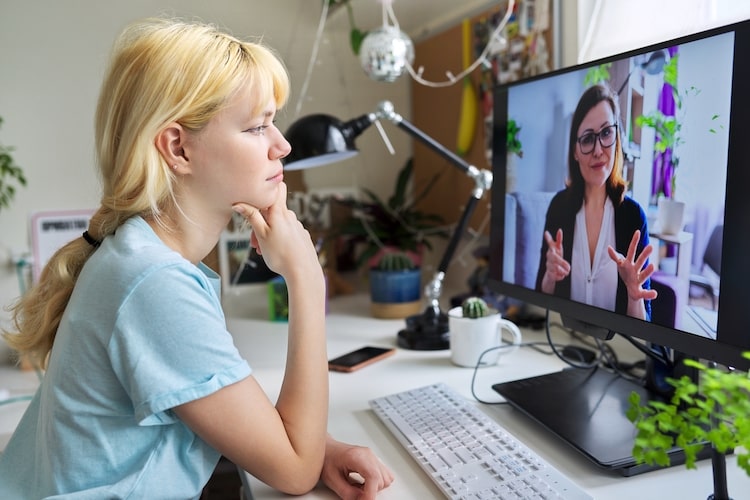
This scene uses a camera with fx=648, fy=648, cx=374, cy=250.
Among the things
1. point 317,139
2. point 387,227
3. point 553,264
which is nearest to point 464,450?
point 553,264

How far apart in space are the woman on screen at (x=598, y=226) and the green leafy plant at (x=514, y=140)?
14cm

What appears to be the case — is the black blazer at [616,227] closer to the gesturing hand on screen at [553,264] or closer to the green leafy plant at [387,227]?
the gesturing hand on screen at [553,264]

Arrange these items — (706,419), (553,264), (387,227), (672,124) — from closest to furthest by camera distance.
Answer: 1. (706,419)
2. (672,124)
3. (553,264)
4. (387,227)

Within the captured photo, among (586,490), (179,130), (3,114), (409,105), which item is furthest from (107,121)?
(409,105)

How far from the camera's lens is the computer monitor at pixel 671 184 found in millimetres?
699

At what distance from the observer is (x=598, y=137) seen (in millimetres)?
904

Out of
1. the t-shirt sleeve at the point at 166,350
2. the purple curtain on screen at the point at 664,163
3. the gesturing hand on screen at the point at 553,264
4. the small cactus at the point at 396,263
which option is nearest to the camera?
the t-shirt sleeve at the point at 166,350

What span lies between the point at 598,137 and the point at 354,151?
0.59 metres

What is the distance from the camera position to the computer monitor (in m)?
0.70

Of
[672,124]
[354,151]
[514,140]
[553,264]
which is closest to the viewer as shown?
[672,124]

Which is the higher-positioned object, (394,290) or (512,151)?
(512,151)

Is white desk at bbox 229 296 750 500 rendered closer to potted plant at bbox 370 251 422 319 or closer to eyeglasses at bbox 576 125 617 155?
potted plant at bbox 370 251 422 319

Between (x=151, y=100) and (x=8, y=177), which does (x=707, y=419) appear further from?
(x=8, y=177)

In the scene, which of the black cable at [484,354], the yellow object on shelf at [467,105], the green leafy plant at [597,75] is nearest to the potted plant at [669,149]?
A: the green leafy plant at [597,75]
